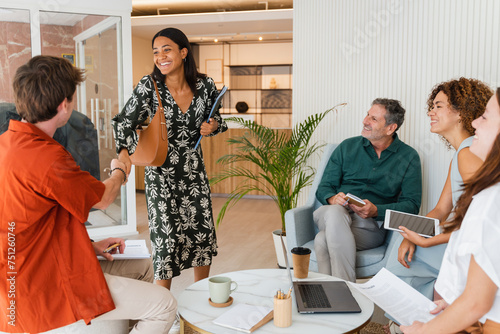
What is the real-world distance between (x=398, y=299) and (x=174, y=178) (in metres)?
1.30

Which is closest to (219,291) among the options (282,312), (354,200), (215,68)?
(282,312)

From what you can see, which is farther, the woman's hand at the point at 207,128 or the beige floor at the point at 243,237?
the beige floor at the point at 243,237

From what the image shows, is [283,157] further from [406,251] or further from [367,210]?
[406,251]

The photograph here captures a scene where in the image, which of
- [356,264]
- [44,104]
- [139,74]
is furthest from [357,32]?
[139,74]

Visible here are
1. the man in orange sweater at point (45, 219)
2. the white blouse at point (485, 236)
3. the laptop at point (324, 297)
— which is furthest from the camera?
the laptop at point (324, 297)

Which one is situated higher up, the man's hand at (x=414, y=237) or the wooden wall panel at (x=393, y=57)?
the wooden wall panel at (x=393, y=57)

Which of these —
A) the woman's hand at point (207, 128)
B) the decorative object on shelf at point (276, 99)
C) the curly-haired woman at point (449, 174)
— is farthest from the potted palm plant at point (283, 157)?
the decorative object on shelf at point (276, 99)

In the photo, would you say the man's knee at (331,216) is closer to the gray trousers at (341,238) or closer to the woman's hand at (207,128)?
the gray trousers at (341,238)

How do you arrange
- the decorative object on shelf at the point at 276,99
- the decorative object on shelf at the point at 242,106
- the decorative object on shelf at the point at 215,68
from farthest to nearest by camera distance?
the decorative object on shelf at the point at 215,68 → the decorative object on shelf at the point at 242,106 → the decorative object on shelf at the point at 276,99

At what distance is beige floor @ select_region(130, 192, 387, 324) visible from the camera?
3.53 metres

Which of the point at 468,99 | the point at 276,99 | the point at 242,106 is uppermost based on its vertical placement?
the point at 276,99

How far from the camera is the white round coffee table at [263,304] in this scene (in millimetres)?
1563

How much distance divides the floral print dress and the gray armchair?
0.49 meters

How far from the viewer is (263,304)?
5.82 feet
